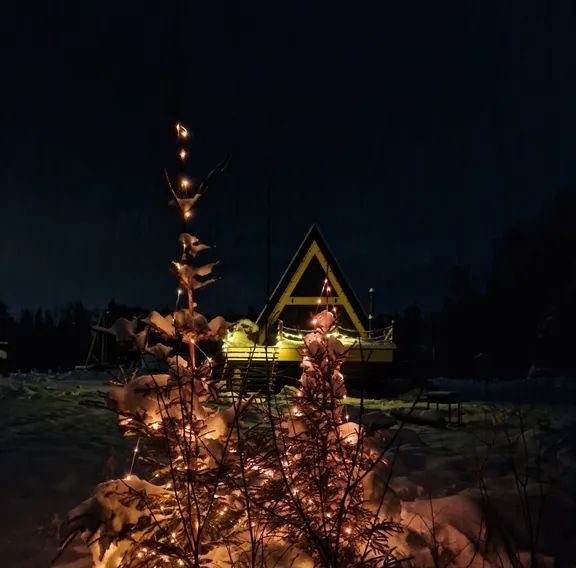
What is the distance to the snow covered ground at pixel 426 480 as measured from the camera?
3.97 metres

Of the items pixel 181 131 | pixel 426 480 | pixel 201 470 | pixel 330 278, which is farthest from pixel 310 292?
pixel 201 470

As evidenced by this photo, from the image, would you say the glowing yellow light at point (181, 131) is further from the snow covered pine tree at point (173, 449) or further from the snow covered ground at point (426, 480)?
the snow covered ground at point (426, 480)

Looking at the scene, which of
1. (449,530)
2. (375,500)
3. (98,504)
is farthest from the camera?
(449,530)

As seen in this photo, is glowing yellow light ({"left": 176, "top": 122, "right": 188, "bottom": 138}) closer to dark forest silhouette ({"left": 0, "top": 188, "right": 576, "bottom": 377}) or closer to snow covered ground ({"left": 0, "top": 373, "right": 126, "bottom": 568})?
snow covered ground ({"left": 0, "top": 373, "right": 126, "bottom": 568})

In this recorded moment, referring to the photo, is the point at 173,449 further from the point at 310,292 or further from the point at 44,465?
the point at 310,292

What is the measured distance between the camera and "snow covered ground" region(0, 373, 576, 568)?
397 centimetres

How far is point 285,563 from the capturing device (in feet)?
12.0

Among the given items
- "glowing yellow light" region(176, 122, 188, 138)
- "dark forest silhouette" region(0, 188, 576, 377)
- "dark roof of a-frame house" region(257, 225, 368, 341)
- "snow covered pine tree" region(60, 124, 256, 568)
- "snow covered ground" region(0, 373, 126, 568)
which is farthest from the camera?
"dark forest silhouette" region(0, 188, 576, 377)

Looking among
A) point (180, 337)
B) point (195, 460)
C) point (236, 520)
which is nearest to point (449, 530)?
point (236, 520)

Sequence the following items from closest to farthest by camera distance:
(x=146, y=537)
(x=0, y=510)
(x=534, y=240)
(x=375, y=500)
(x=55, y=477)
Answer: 1. (x=146, y=537)
2. (x=375, y=500)
3. (x=0, y=510)
4. (x=55, y=477)
5. (x=534, y=240)

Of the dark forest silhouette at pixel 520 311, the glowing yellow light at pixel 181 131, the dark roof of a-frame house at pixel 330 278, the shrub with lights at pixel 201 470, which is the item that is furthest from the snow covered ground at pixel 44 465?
the dark forest silhouette at pixel 520 311

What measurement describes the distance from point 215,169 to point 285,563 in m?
3.03

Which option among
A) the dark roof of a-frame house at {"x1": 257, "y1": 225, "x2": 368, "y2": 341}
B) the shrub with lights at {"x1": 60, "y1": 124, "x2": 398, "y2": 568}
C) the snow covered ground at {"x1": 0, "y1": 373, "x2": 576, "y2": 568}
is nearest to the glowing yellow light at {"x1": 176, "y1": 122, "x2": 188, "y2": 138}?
the shrub with lights at {"x1": 60, "y1": 124, "x2": 398, "y2": 568}

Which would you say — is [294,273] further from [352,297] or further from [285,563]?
[285,563]
